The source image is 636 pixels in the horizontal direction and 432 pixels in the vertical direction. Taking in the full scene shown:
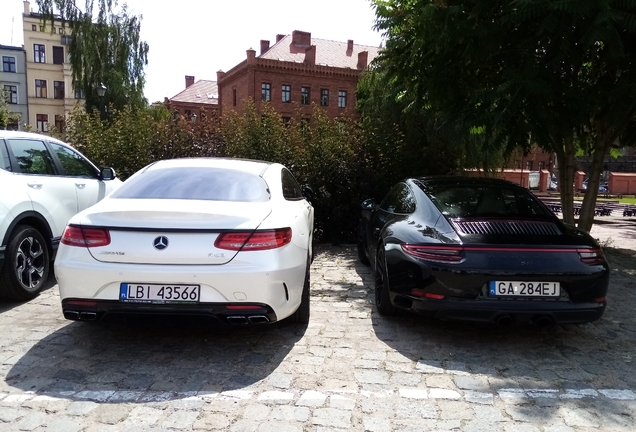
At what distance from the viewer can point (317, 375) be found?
12.1 ft

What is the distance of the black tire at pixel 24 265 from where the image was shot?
5094mm

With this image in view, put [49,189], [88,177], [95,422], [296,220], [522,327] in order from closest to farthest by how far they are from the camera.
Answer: [95,422] → [296,220] → [522,327] → [49,189] → [88,177]

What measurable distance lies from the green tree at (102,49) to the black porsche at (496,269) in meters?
33.0

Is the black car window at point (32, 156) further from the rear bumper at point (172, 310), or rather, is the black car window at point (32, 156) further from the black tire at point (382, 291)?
the black tire at point (382, 291)

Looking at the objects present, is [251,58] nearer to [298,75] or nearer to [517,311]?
[298,75]

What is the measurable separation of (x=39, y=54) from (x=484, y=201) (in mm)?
63394

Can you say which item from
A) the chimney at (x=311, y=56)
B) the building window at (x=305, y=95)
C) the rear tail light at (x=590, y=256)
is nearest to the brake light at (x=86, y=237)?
the rear tail light at (x=590, y=256)

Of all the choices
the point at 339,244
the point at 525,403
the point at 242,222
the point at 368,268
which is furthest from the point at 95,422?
the point at 339,244

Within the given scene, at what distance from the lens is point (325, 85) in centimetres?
5053

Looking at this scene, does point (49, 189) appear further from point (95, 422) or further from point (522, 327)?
point (522, 327)

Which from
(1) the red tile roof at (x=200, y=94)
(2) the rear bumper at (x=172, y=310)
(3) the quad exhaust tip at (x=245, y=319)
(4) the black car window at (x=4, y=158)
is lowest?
(3) the quad exhaust tip at (x=245, y=319)

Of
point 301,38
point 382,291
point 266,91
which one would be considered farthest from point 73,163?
point 301,38

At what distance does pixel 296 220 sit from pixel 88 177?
4.01 metres

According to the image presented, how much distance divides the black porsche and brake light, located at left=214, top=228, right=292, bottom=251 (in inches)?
49.5
